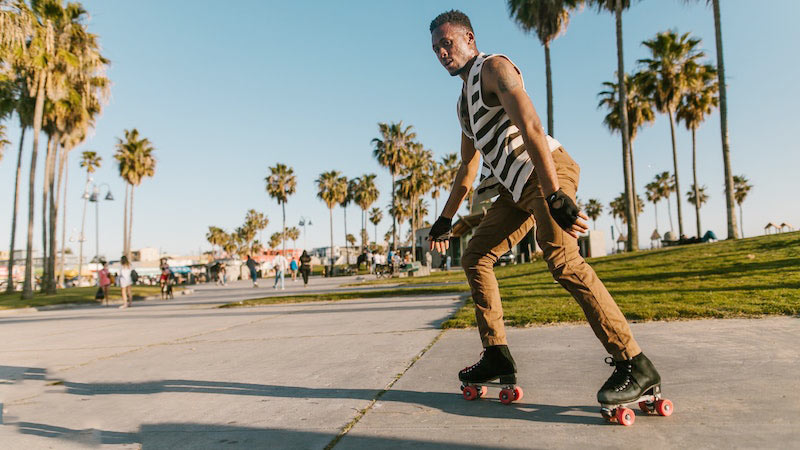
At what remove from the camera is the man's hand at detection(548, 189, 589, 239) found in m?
2.17

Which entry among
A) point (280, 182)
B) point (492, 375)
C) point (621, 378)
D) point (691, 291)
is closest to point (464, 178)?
point (492, 375)

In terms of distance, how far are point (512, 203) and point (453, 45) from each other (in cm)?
89

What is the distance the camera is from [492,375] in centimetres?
257

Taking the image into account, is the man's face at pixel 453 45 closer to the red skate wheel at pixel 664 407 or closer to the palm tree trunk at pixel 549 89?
the red skate wheel at pixel 664 407

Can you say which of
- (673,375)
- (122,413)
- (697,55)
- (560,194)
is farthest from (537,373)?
(697,55)

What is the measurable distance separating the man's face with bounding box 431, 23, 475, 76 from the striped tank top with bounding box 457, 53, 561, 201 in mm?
103

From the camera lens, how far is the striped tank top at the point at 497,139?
2.49 m

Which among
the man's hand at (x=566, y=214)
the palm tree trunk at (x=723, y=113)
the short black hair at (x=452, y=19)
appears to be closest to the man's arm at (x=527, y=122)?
the man's hand at (x=566, y=214)

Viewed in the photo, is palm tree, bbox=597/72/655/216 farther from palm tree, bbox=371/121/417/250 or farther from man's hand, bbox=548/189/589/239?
man's hand, bbox=548/189/589/239

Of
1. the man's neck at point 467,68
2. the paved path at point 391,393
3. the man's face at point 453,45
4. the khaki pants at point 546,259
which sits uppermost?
the man's face at point 453,45

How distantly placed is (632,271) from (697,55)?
25556 millimetres

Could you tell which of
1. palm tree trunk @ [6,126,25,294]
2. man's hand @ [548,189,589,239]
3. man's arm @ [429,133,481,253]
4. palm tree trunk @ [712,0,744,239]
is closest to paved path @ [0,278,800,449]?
man's hand @ [548,189,589,239]

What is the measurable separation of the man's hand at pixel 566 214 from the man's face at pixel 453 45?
945 mm

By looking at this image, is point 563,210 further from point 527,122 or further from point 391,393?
point 391,393
